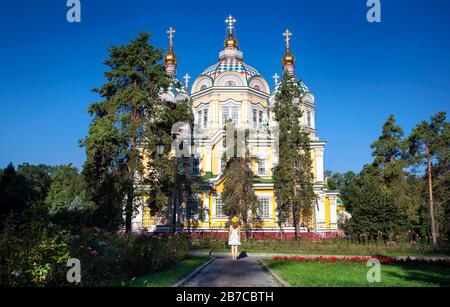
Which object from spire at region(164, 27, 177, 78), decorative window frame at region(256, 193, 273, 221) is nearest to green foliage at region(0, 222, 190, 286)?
decorative window frame at region(256, 193, 273, 221)

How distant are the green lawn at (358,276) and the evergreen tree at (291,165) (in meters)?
14.3

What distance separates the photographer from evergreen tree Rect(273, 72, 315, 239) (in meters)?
27.7

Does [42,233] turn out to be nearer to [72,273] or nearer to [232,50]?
[72,273]

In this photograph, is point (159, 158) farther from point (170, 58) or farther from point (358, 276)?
point (170, 58)

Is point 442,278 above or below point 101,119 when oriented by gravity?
below

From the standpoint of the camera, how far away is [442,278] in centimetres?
1070

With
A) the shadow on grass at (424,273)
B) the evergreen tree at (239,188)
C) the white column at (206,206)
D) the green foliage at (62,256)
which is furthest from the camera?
the white column at (206,206)

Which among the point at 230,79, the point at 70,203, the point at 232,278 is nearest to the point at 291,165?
the point at 70,203

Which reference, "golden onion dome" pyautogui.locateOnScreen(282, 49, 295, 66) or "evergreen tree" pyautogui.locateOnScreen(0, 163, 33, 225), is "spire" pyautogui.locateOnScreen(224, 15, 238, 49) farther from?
"evergreen tree" pyautogui.locateOnScreen(0, 163, 33, 225)

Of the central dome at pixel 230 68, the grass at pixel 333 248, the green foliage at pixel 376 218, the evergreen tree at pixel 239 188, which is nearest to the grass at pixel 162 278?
the grass at pixel 333 248

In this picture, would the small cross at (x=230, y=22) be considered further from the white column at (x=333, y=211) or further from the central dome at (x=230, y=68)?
the white column at (x=333, y=211)

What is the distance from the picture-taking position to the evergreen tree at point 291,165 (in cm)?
2770
